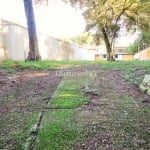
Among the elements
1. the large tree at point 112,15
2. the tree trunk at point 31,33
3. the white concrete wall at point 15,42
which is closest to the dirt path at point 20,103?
the tree trunk at point 31,33

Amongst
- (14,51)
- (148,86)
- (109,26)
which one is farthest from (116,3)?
(148,86)

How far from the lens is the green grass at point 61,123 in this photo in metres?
4.21

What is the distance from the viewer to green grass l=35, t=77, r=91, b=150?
4.21 metres

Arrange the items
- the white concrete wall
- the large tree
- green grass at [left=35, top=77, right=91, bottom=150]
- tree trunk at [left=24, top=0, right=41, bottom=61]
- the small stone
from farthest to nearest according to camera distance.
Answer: the large tree, the white concrete wall, tree trunk at [left=24, top=0, right=41, bottom=61], the small stone, green grass at [left=35, top=77, right=91, bottom=150]

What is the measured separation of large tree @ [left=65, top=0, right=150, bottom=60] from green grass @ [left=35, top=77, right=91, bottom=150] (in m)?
21.4

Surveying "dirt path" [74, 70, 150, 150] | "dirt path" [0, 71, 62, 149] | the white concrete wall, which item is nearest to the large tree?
the white concrete wall

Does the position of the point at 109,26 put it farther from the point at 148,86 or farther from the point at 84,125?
the point at 84,125

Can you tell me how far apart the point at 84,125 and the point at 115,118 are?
57 centimetres

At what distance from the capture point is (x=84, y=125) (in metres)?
4.83

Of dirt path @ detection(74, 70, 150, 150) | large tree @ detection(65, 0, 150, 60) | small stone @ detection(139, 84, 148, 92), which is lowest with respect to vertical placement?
dirt path @ detection(74, 70, 150, 150)

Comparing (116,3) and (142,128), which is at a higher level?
(116,3)

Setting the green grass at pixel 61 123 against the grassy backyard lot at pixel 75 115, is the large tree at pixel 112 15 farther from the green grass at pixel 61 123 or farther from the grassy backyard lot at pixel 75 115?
the green grass at pixel 61 123

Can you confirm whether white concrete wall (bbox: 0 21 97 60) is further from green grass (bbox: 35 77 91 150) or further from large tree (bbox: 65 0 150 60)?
green grass (bbox: 35 77 91 150)

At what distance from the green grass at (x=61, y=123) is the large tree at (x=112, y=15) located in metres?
21.4
